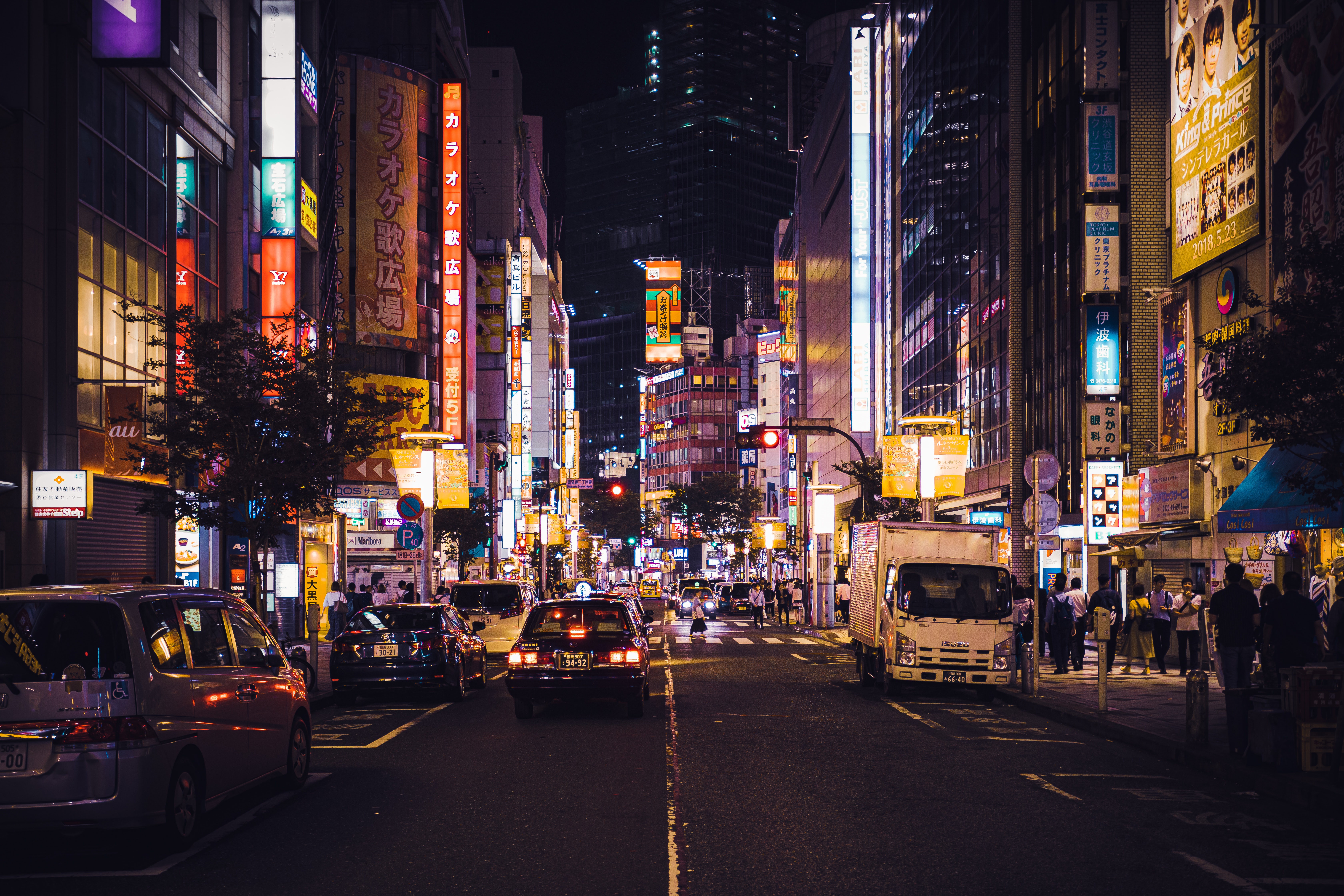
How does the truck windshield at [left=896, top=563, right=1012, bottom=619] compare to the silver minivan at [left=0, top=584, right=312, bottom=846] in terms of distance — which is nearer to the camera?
the silver minivan at [left=0, top=584, right=312, bottom=846]

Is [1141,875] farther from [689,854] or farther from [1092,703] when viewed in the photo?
[1092,703]

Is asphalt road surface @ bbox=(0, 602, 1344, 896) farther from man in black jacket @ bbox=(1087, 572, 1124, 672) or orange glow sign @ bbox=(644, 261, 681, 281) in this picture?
orange glow sign @ bbox=(644, 261, 681, 281)

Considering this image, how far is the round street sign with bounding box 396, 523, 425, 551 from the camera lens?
32.8 m

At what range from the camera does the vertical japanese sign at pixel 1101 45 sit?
33.8 metres

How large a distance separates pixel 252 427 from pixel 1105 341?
74.0 ft

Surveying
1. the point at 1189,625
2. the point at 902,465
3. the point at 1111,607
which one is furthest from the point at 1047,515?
the point at 902,465

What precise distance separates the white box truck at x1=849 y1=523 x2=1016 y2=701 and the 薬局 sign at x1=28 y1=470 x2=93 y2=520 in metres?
13.3

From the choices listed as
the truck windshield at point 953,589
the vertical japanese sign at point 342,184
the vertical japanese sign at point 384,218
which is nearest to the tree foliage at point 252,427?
the truck windshield at point 953,589

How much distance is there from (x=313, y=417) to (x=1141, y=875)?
16503 mm

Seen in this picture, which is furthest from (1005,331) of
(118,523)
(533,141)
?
(533,141)

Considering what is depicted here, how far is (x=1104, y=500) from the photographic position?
3238 cm

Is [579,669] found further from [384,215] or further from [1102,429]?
[384,215]

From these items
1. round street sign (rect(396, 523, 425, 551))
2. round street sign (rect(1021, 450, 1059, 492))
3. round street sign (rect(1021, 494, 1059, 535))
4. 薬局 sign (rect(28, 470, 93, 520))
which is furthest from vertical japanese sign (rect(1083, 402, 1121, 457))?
薬局 sign (rect(28, 470, 93, 520))

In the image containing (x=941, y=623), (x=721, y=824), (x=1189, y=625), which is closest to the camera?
(x=721, y=824)
